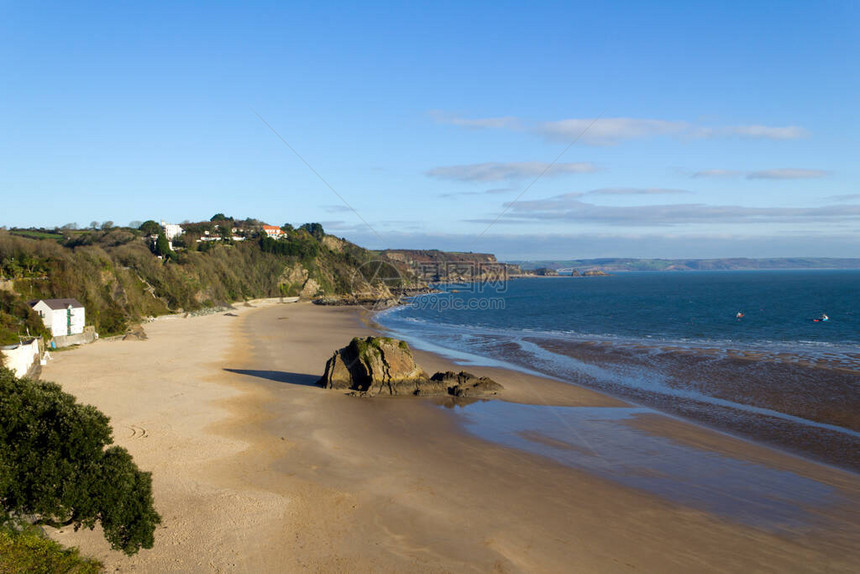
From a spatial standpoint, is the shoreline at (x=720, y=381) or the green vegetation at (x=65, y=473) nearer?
the green vegetation at (x=65, y=473)

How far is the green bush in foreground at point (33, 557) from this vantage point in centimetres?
691

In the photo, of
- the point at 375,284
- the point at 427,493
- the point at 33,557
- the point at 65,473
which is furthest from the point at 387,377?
the point at 375,284

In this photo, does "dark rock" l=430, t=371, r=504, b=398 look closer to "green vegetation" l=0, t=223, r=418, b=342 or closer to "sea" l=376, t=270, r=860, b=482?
"sea" l=376, t=270, r=860, b=482

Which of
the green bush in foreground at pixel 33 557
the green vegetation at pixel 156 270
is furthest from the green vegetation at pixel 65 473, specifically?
the green vegetation at pixel 156 270

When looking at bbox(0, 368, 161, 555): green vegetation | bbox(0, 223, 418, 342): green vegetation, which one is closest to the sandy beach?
bbox(0, 368, 161, 555): green vegetation

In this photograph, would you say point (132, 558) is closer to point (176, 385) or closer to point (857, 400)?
point (176, 385)

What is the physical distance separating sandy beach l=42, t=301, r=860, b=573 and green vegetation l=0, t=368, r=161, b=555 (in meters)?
1.43

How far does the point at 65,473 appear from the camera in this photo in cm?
823

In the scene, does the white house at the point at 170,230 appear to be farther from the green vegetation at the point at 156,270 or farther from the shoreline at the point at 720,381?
the shoreline at the point at 720,381

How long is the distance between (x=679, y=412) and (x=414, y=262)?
173875 millimetres

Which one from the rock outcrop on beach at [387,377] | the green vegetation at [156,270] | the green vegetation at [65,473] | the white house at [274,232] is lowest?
the rock outcrop on beach at [387,377]

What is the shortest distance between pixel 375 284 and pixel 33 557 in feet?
365

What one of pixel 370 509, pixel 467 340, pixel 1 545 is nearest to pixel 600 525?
pixel 370 509

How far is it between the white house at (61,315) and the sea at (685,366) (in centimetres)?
2369
